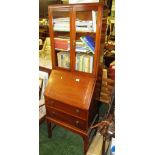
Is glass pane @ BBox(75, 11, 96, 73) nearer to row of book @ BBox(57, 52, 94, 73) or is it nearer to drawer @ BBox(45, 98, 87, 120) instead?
row of book @ BBox(57, 52, 94, 73)

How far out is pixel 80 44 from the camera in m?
1.87

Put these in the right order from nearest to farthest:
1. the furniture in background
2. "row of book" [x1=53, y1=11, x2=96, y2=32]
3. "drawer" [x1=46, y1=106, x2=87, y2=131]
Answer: "row of book" [x1=53, y1=11, x2=96, y2=32], "drawer" [x1=46, y1=106, x2=87, y2=131], the furniture in background

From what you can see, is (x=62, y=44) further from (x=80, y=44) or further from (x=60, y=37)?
(x=80, y=44)

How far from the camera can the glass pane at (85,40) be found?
1779 mm

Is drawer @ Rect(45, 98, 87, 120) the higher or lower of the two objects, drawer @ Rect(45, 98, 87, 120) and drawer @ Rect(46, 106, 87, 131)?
the higher

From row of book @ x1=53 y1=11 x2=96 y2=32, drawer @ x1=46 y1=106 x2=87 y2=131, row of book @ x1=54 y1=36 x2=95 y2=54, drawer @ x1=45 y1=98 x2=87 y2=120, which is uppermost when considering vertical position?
row of book @ x1=53 y1=11 x2=96 y2=32

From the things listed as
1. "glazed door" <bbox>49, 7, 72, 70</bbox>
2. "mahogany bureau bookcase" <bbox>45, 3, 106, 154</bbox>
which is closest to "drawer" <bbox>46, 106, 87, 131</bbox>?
"mahogany bureau bookcase" <bbox>45, 3, 106, 154</bbox>

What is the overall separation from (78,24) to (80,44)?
0.68ft

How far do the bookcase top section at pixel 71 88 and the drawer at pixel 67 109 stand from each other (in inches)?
2.0

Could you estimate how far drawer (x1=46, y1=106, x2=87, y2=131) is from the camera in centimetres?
186

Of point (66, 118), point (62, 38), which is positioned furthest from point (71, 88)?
point (62, 38)

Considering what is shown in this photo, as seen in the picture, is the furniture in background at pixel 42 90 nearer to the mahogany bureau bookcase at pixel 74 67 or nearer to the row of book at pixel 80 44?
the mahogany bureau bookcase at pixel 74 67

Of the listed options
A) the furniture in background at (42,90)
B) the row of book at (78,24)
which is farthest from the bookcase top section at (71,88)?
the row of book at (78,24)
